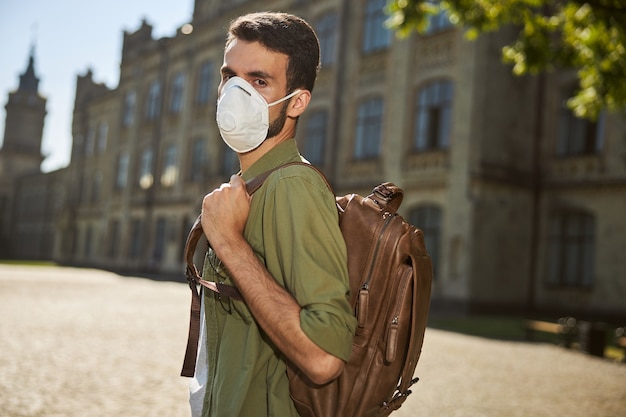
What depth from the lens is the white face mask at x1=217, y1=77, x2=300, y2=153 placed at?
1835mm

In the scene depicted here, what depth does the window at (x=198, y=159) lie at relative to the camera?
3472 cm

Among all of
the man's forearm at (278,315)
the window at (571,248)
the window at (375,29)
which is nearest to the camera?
the man's forearm at (278,315)

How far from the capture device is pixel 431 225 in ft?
71.1

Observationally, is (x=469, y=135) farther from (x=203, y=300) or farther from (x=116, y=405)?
(x=203, y=300)

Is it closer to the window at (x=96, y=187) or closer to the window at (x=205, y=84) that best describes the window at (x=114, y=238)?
the window at (x=96, y=187)

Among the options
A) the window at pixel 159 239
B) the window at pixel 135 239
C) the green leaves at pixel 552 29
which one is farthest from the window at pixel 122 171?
the green leaves at pixel 552 29

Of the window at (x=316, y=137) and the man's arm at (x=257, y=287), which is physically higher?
the window at (x=316, y=137)

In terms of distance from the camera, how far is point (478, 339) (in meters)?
13.9

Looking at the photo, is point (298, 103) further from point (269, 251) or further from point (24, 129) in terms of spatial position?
point (24, 129)

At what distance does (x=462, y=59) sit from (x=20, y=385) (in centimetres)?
1753

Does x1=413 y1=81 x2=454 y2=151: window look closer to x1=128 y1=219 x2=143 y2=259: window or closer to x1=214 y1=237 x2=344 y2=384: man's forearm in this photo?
x1=214 y1=237 x2=344 y2=384: man's forearm

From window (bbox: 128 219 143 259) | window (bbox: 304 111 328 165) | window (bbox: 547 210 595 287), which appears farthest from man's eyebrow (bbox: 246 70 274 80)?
window (bbox: 128 219 143 259)

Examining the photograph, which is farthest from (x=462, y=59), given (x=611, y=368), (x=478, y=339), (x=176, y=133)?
(x=176, y=133)

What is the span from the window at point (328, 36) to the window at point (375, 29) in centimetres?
169
